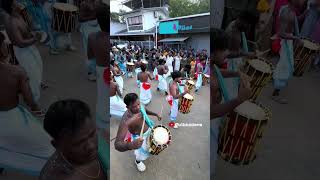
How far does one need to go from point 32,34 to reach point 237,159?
1304 millimetres

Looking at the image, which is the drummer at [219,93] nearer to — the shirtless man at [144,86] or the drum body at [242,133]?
the drum body at [242,133]

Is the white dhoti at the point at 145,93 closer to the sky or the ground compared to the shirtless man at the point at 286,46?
closer to the ground

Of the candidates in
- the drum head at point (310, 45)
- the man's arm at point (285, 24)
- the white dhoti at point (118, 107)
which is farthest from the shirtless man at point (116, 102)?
the drum head at point (310, 45)

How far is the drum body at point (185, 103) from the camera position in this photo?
2.02 m

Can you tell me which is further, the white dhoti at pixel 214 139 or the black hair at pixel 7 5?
the white dhoti at pixel 214 139

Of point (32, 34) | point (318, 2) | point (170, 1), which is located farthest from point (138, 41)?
point (318, 2)

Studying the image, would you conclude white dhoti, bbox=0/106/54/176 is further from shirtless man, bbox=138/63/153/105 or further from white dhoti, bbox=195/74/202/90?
white dhoti, bbox=195/74/202/90

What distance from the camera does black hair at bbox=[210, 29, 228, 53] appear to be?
165cm

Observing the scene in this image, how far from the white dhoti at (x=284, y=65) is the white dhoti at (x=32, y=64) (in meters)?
1.39

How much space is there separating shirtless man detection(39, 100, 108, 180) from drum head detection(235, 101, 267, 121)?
810 mm

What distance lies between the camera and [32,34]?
151 cm

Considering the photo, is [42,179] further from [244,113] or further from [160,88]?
[244,113]

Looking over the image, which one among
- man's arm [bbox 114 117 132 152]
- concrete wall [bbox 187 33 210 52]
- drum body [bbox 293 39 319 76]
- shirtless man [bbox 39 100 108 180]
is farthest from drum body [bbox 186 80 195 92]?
shirtless man [bbox 39 100 108 180]

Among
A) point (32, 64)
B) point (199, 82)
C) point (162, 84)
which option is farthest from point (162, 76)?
point (32, 64)
